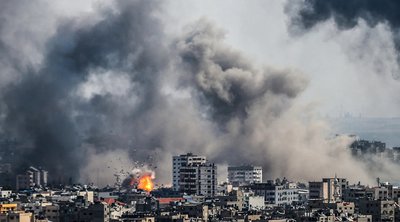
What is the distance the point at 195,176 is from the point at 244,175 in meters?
8.53

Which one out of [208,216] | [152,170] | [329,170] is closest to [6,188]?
[152,170]

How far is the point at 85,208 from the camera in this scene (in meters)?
76.2

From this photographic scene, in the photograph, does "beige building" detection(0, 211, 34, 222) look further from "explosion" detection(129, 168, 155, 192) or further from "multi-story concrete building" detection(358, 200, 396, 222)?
"explosion" detection(129, 168, 155, 192)

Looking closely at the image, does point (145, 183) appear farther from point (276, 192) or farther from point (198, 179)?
point (276, 192)

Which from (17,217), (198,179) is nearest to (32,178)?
(198,179)

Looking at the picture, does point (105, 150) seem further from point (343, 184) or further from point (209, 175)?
point (343, 184)

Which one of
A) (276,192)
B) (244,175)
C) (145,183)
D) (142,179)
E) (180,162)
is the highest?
(180,162)

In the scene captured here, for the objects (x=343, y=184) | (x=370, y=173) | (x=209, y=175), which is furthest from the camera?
(x=370, y=173)

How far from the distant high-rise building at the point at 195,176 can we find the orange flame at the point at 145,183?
1.45 m

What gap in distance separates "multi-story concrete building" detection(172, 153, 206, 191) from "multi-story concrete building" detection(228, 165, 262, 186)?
4437mm

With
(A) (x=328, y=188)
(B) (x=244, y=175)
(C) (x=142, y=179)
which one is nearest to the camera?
(A) (x=328, y=188)

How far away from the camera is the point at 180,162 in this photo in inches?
4114

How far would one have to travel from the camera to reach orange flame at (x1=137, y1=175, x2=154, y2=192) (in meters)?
103

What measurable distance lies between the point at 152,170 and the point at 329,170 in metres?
10.6
